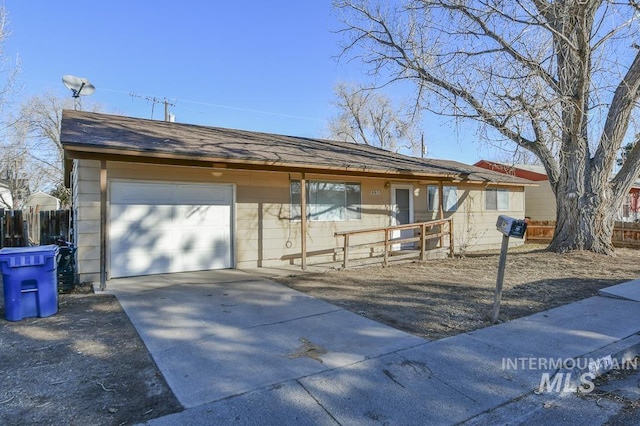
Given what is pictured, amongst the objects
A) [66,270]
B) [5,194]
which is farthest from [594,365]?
[5,194]

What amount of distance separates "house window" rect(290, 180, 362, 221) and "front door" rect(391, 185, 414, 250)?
1.43 metres

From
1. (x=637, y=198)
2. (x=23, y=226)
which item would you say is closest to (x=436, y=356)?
(x=23, y=226)

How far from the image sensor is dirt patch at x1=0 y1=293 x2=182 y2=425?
9.23ft

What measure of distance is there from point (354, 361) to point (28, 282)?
4.43 m

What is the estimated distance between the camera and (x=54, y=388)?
10.4 feet

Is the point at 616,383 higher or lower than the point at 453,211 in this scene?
lower

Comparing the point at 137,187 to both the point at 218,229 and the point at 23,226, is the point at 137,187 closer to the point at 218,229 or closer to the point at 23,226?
the point at 218,229

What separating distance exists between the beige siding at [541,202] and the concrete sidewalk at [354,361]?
16872 mm

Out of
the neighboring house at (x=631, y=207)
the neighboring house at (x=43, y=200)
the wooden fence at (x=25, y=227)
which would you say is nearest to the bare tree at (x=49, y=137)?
the neighboring house at (x=43, y=200)

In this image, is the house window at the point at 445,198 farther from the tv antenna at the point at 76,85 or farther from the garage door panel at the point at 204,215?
the tv antenna at the point at 76,85

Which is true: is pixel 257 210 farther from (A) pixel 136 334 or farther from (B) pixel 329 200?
(A) pixel 136 334

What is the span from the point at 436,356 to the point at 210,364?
227 cm

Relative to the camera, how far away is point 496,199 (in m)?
14.8

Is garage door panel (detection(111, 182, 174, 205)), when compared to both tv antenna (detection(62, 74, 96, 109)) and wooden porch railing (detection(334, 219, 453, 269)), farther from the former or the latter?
tv antenna (detection(62, 74, 96, 109))
